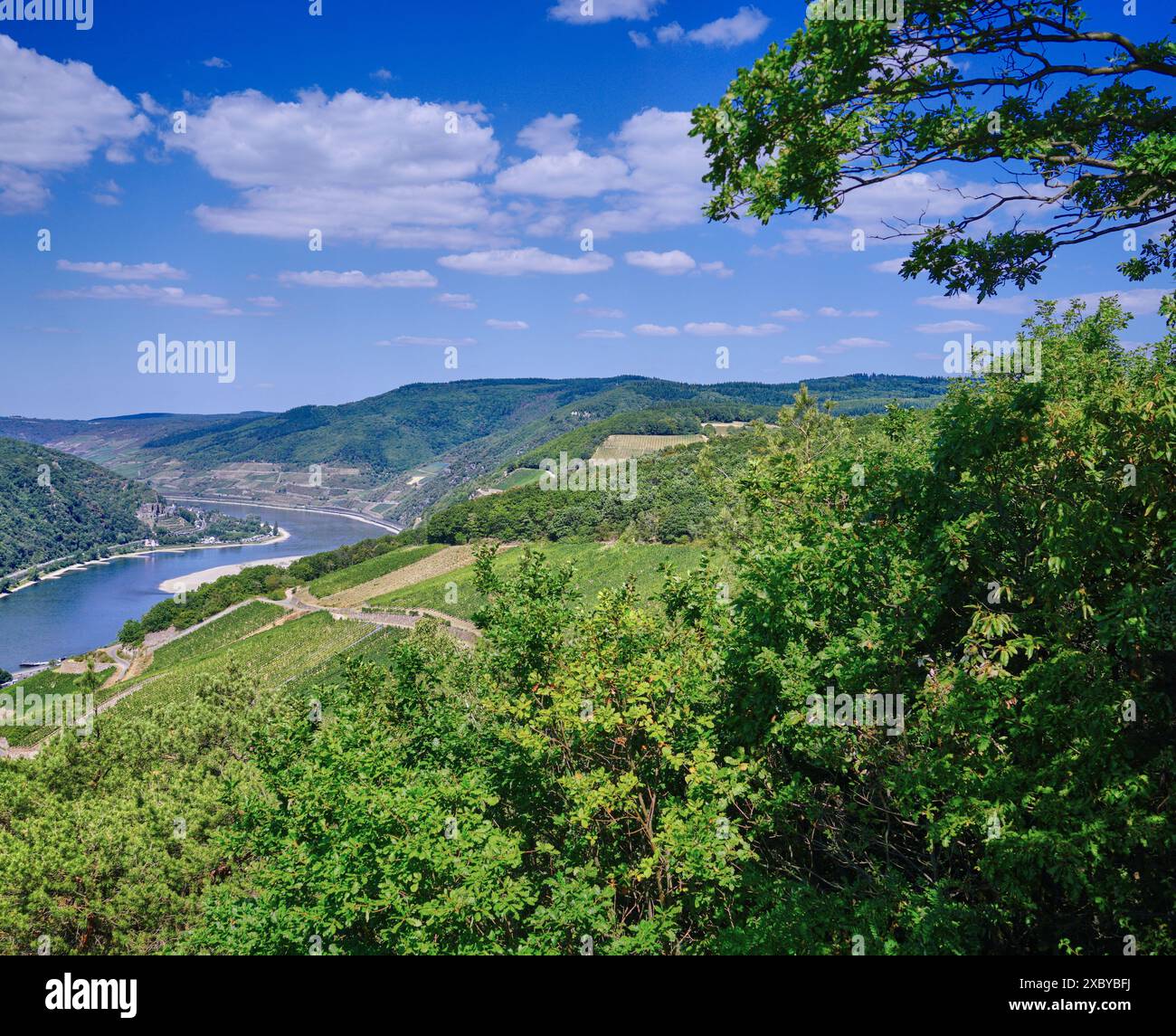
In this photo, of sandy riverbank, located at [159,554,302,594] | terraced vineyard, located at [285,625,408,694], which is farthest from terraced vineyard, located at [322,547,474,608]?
sandy riverbank, located at [159,554,302,594]

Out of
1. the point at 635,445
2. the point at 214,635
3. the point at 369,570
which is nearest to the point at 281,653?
the point at 214,635

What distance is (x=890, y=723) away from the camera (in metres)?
8.63

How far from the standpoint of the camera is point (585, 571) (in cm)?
6775

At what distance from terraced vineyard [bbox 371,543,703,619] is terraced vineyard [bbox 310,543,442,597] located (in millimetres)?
14620

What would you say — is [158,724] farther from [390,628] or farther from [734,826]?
[390,628]

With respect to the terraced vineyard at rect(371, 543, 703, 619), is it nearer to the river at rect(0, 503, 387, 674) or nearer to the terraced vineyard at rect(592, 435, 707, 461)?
the river at rect(0, 503, 387, 674)

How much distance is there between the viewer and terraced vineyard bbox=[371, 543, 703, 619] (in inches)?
2304

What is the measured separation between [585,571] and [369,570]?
57.9m

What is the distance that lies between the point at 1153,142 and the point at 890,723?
6145 millimetres

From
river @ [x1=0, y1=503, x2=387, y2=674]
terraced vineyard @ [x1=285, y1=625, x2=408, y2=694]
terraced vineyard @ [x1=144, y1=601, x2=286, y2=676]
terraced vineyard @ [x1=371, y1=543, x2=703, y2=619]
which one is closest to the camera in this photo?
terraced vineyard @ [x1=285, y1=625, x2=408, y2=694]

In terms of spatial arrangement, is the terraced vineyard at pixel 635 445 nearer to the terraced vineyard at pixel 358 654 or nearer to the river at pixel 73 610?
the river at pixel 73 610

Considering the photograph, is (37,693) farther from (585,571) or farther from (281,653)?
(585,571)

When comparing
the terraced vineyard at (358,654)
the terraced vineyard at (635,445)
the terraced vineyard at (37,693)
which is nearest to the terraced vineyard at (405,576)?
the terraced vineyard at (358,654)
